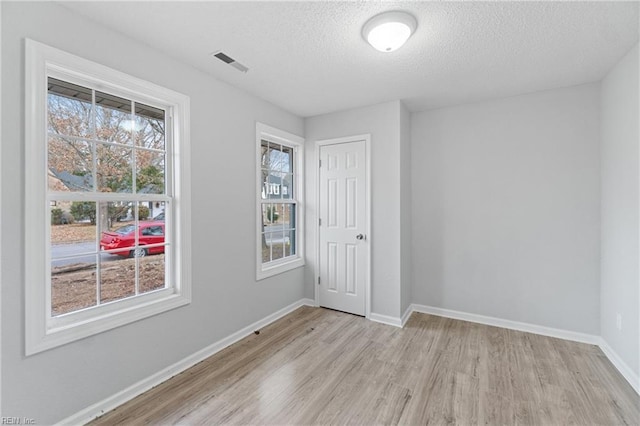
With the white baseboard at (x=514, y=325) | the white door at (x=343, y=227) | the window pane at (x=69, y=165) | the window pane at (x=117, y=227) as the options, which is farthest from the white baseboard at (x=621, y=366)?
the window pane at (x=69, y=165)

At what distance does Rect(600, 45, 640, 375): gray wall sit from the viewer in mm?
2107

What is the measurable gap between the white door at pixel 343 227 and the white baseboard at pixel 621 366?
7.37 feet

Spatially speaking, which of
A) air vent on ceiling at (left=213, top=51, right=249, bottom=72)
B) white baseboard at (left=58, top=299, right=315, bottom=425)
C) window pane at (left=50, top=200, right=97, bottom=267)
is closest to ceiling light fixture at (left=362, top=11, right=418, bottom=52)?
air vent on ceiling at (left=213, top=51, right=249, bottom=72)

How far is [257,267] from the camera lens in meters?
3.07

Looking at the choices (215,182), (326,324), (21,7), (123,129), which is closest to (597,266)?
(326,324)

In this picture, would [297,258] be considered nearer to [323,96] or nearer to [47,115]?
[323,96]

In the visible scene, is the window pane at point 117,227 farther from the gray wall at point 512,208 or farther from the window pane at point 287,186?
the gray wall at point 512,208

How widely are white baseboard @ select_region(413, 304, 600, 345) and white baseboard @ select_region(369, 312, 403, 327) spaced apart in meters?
0.54

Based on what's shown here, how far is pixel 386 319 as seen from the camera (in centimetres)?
327

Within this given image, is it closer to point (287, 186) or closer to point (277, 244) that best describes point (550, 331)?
point (277, 244)

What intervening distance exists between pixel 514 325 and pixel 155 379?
353 centimetres

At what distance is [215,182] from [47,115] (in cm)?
119

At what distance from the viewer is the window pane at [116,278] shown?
1949 millimetres

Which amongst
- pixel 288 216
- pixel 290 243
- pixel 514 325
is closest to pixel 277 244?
pixel 290 243
